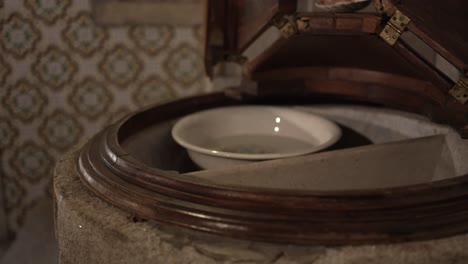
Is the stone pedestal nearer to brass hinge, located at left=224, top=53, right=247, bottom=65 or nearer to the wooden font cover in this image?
the wooden font cover

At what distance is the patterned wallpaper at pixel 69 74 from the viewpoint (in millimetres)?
2670

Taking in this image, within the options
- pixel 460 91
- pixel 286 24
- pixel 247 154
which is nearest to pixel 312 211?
pixel 247 154

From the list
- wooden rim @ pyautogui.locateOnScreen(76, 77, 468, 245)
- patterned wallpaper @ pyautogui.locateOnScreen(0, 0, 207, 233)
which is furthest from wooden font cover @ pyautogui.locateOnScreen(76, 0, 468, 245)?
patterned wallpaper @ pyautogui.locateOnScreen(0, 0, 207, 233)

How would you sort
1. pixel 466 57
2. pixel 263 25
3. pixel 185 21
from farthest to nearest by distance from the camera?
pixel 185 21 → pixel 263 25 → pixel 466 57

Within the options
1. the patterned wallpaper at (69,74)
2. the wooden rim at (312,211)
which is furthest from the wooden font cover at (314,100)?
the patterned wallpaper at (69,74)

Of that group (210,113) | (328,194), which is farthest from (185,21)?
(328,194)

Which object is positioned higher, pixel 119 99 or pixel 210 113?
pixel 210 113

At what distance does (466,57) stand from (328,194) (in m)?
0.54

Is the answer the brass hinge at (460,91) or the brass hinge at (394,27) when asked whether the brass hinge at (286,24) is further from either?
the brass hinge at (460,91)

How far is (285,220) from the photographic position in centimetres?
95

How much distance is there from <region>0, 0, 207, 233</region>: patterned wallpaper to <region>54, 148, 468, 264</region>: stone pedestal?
161 centimetres

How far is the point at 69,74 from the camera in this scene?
2.74 meters

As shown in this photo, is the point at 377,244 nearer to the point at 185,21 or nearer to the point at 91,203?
the point at 91,203

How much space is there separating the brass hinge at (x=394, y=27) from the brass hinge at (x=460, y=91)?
0.62 ft
